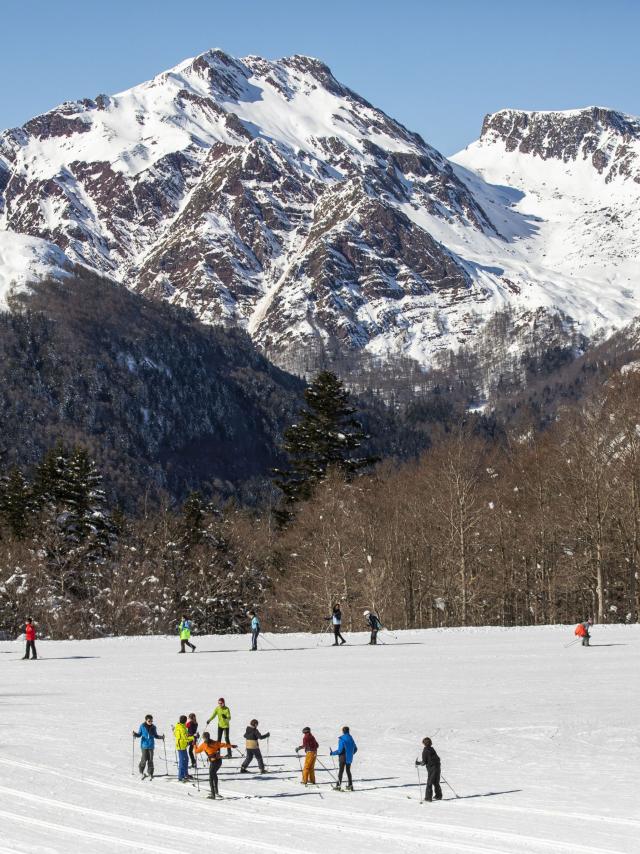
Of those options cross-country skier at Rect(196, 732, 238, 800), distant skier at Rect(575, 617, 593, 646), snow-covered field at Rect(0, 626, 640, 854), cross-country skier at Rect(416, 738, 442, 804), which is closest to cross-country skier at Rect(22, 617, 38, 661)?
snow-covered field at Rect(0, 626, 640, 854)

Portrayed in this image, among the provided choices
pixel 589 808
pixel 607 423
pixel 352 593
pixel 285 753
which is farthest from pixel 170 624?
pixel 589 808

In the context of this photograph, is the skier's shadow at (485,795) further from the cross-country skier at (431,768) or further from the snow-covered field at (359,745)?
the cross-country skier at (431,768)

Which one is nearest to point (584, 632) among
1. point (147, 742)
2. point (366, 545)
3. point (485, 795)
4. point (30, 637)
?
point (30, 637)

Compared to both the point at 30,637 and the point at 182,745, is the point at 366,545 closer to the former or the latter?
the point at 30,637

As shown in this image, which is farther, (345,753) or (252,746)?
(252,746)

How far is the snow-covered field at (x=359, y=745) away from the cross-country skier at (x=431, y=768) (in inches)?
13.8

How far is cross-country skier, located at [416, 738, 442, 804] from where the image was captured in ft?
80.4

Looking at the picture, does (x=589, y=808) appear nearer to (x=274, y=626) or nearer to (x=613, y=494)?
(x=613, y=494)

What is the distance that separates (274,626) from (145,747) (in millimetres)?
49361

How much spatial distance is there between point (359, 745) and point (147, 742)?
21.3 ft

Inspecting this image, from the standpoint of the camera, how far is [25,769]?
1082 inches

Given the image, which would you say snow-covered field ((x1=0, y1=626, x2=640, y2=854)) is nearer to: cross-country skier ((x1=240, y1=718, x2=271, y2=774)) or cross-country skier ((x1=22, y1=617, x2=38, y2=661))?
cross-country skier ((x1=240, y1=718, x2=271, y2=774))

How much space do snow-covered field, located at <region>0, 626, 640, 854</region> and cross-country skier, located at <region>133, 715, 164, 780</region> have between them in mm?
430

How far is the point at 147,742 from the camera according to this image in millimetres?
26766
